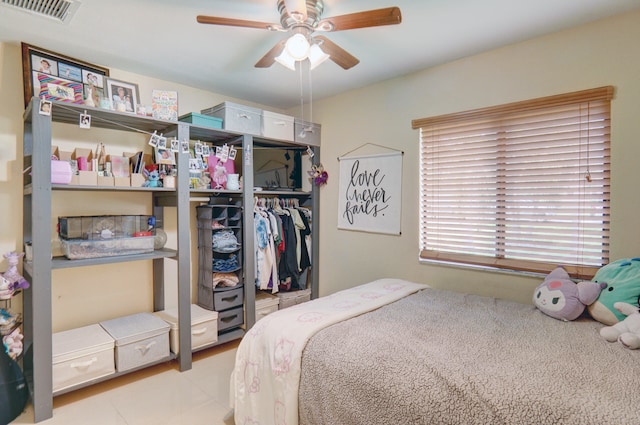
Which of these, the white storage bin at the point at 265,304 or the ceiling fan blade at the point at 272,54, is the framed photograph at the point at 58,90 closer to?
the ceiling fan blade at the point at 272,54

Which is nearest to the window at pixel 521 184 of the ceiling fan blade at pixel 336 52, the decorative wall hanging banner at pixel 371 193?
the decorative wall hanging banner at pixel 371 193

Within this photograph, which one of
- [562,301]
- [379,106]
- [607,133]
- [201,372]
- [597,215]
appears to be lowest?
[201,372]

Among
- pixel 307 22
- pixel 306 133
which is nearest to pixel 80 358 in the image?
pixel 307 22

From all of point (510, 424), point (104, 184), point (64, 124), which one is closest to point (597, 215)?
point (510, 424)

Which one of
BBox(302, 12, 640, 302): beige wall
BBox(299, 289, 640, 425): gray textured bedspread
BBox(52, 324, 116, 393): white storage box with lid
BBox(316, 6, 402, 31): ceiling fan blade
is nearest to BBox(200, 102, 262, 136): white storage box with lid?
BBox(302, 12, 640, 302): beige wall

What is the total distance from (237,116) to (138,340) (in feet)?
6.29

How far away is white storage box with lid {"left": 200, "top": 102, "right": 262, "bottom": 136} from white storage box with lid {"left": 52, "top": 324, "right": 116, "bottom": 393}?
184cm

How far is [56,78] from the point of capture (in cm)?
236

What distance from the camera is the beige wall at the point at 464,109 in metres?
1.93

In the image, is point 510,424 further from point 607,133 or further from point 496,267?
point 607,133

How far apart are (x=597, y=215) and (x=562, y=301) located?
64 cm

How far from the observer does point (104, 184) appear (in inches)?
89.8

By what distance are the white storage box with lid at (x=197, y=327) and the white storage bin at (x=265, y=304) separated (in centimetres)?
45

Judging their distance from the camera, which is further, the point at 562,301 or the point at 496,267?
the point at 496,267
